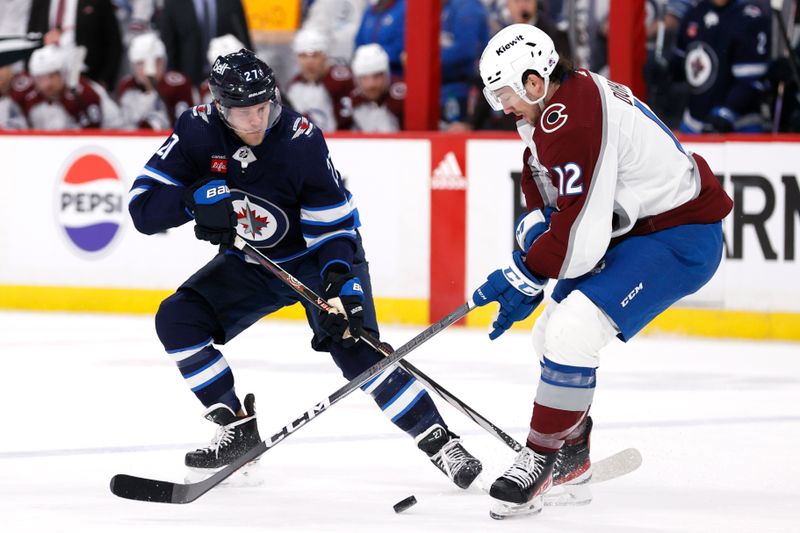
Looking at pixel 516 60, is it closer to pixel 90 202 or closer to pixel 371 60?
pixel 371 60

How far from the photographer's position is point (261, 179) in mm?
3834

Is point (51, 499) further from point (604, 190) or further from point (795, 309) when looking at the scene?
point (795, 309)

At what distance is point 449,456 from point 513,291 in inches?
20.8

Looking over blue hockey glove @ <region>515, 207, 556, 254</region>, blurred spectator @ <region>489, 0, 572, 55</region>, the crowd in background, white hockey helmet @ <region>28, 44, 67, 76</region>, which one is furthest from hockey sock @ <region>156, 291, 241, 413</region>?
white hockey helmet @ <region>28, 44, 67, 76</region>

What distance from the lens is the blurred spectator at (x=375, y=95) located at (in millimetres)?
8016

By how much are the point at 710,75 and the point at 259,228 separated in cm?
411

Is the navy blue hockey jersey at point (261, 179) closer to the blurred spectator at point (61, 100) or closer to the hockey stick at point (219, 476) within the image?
the hockey stick at point (219, 476)

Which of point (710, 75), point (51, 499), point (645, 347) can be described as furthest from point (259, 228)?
point (710, 75)

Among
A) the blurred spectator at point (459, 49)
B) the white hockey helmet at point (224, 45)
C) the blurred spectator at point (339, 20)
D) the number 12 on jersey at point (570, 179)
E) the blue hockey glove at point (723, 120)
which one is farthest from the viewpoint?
the blurred spectator at point (339, 20)

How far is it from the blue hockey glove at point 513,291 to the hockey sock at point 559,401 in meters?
0.14

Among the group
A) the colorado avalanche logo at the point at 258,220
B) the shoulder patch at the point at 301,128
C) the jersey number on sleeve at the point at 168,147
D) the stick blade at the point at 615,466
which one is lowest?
the stick blade at the point at 615,466

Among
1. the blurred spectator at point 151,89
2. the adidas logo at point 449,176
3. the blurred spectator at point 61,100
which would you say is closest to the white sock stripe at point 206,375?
the adidas logo at point 449,176

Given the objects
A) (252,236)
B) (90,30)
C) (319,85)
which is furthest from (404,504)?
(90,30)

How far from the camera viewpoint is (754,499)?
370 cm
